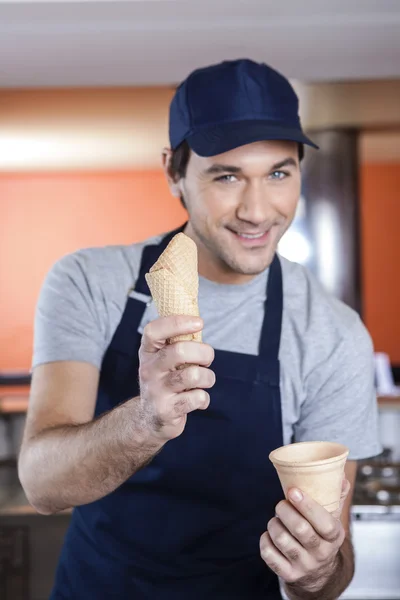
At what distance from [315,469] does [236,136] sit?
840 mm

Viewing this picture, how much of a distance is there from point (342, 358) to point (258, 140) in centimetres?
61

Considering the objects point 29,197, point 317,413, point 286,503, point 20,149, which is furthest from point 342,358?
point 29,197

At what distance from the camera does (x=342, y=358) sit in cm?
194

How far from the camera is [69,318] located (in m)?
1.83

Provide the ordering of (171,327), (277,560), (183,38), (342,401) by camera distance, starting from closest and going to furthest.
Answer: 1. (171,327)
2. (277,560)
3. (342,401)
4. (183,38)

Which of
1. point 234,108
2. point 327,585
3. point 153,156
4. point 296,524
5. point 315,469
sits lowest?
point 327,585

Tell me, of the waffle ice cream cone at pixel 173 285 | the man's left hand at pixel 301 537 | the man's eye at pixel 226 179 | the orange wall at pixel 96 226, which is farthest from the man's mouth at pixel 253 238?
the orange wall at pixel 96 226

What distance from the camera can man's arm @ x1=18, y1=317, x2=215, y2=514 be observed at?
1153 millimetres

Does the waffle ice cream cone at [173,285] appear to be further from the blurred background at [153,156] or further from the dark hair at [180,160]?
the blurred background at [153,156]

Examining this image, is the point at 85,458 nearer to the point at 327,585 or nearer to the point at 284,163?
the point at 327,585

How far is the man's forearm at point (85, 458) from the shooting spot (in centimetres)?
133

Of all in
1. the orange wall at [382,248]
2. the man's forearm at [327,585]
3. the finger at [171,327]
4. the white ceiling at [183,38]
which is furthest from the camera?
the orange wall at [382,248]

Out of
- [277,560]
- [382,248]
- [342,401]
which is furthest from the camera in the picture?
[382,248]

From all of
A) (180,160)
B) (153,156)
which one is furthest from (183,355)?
(153,156)
